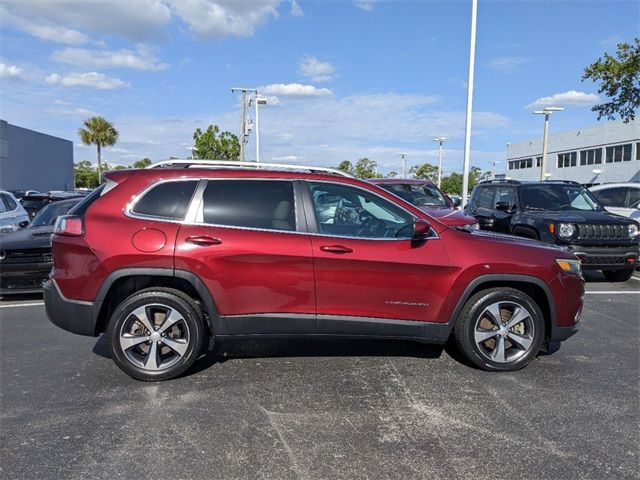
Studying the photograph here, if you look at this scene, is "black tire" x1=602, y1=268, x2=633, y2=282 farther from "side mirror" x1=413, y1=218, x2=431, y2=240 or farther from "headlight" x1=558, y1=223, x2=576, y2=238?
"side mirror" x1=413, y1=218, x2=431, y2=240

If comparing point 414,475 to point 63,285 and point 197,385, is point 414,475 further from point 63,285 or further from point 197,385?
point 63,285

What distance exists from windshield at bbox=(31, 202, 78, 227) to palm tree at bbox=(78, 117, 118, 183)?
4947cm

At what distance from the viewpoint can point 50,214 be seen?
831 cm

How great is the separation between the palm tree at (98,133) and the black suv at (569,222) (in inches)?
2040

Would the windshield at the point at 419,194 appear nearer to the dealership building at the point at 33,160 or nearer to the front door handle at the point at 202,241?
the front door handle at the point at 202,241

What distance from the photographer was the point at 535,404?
3936 millimetres

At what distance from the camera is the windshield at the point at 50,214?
26.6 feet

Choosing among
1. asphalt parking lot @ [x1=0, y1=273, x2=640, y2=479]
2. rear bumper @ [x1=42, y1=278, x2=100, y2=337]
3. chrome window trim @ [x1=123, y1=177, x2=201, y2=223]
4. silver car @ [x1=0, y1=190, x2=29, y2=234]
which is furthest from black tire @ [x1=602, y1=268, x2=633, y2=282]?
silver car @ [x1=0, y1=190, x2=29, y2=234]

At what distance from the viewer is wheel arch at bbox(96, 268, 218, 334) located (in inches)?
164

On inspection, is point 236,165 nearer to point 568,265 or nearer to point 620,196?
point 568,265

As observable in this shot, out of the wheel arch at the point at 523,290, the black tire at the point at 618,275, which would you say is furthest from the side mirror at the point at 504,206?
the wheel arch at the point at 523,290

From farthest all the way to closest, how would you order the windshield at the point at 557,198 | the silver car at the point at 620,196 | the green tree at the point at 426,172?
the green tree at the point at 426,172 → the silver car at the point at 620,196 → the windshield at the point at 557,198

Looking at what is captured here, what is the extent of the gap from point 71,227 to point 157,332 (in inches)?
44.6

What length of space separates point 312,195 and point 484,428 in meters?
2.28
